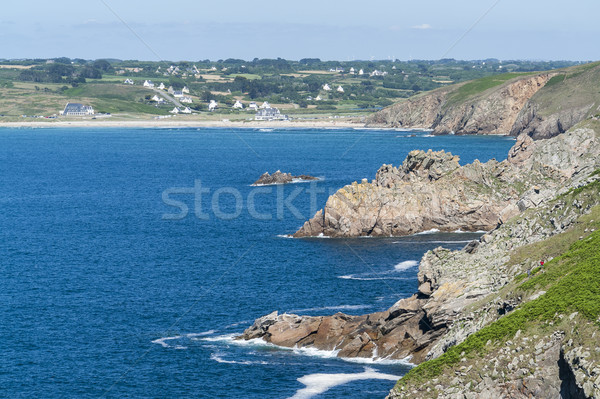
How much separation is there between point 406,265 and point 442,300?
A: 31.3 metres

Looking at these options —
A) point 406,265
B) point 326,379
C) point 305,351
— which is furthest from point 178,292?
point 326,379

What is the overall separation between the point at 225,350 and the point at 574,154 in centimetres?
6960

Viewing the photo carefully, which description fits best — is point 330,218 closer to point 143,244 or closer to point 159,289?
point 143,244

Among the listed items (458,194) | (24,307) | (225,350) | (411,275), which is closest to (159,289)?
(24,307)

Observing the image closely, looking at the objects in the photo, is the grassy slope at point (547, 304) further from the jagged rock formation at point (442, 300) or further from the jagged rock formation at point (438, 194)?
the jagged rock formation at point (438, 194)

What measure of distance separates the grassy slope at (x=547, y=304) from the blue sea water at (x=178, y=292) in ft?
39.6

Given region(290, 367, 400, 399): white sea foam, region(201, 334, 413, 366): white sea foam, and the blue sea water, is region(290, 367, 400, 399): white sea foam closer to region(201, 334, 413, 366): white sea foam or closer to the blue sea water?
the blue sea water

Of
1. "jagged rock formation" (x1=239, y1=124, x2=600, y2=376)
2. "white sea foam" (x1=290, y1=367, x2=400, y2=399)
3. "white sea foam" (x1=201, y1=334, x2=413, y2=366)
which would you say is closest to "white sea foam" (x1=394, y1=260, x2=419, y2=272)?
"jagged rock formation" (x1=239, y1=124, x2=600, y2=376)

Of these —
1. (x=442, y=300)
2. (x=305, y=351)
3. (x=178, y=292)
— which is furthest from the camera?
(x=178, y=292)

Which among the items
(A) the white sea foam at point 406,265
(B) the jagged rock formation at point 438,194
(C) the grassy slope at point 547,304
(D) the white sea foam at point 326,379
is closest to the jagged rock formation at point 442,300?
(D) the white sea foam at point 326,379

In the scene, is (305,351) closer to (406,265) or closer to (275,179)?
(406,265)

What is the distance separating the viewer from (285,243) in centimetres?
10594

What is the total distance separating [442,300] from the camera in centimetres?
6000

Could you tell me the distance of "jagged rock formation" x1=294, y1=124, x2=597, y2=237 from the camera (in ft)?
359
